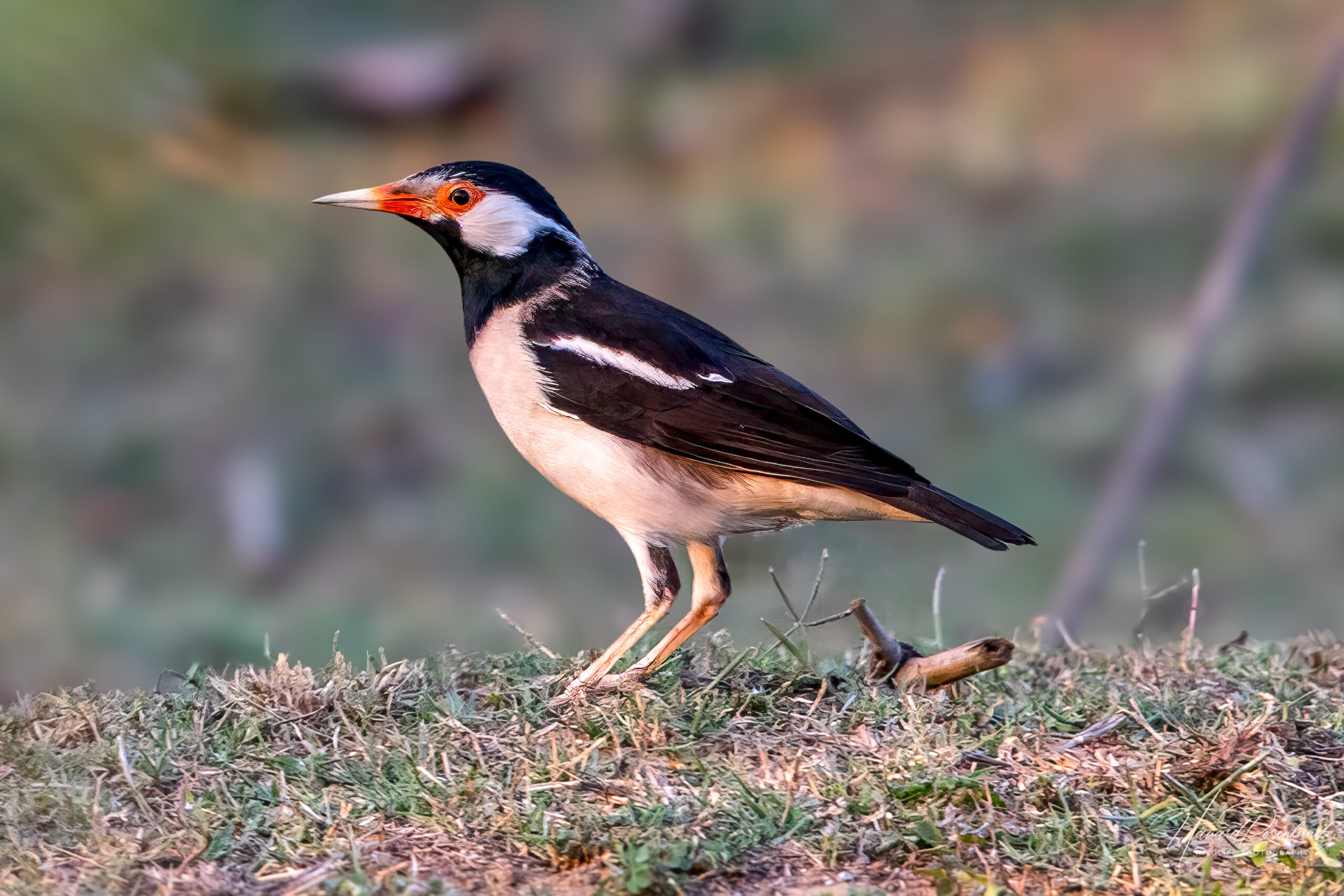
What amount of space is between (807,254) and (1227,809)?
7775mm

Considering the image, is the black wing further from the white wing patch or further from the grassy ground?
the grassy ground

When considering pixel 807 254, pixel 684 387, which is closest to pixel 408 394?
pixel 807 254

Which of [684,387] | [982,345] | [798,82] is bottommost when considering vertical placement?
[684,387]

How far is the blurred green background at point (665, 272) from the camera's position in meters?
9.58

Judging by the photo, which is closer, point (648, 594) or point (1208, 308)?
point (648, 594)

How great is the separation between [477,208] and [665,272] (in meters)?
6.13

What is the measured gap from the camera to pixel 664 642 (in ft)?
14.8

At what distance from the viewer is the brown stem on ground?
411 centimetres

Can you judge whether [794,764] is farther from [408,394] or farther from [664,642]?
[408,394]

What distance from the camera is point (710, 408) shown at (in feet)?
14.5

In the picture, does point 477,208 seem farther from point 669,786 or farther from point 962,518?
point 669,786

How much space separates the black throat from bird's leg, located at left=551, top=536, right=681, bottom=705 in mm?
1030

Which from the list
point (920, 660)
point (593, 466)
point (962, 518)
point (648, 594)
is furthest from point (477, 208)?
point (920, 660)

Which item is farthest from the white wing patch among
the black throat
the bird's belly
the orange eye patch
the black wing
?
the orange eye patch
